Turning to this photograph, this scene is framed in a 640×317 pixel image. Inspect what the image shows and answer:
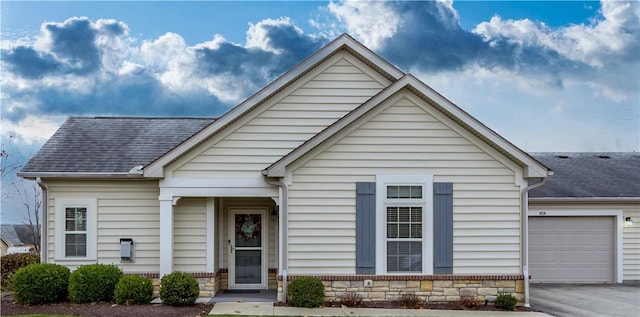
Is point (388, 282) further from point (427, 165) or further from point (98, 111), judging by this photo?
point (98, 111)

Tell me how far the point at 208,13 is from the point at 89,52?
20.2 feet

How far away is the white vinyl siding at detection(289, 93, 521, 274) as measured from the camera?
1040 centimetres

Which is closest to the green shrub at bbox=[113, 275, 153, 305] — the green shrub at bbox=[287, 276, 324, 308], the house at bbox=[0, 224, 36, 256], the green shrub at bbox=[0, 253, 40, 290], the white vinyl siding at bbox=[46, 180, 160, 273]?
the white vinyl siding at bbox=[46, 180, 160, 273]

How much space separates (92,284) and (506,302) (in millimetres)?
8452

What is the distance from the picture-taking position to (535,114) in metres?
20.3

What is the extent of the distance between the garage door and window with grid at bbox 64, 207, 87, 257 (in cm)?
1183

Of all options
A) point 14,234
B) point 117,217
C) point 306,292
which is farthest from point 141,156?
point 14,234

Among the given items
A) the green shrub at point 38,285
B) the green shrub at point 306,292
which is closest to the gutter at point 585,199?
the green shrub at point 306,292

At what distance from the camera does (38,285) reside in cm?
1007

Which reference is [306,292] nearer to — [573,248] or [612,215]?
[573,248]

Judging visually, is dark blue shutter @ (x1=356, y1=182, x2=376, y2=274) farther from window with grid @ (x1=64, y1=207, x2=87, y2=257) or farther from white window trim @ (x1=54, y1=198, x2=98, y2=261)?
window with grid @ (x1=64, y1=207, x2=87, y2=257)

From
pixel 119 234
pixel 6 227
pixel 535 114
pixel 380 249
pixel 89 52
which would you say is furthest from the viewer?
pixel 6 227

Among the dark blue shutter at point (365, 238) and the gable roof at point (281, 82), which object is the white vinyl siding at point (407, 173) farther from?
the gable roof at point (281, 82)

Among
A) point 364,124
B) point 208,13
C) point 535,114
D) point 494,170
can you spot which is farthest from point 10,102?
point 535,114
